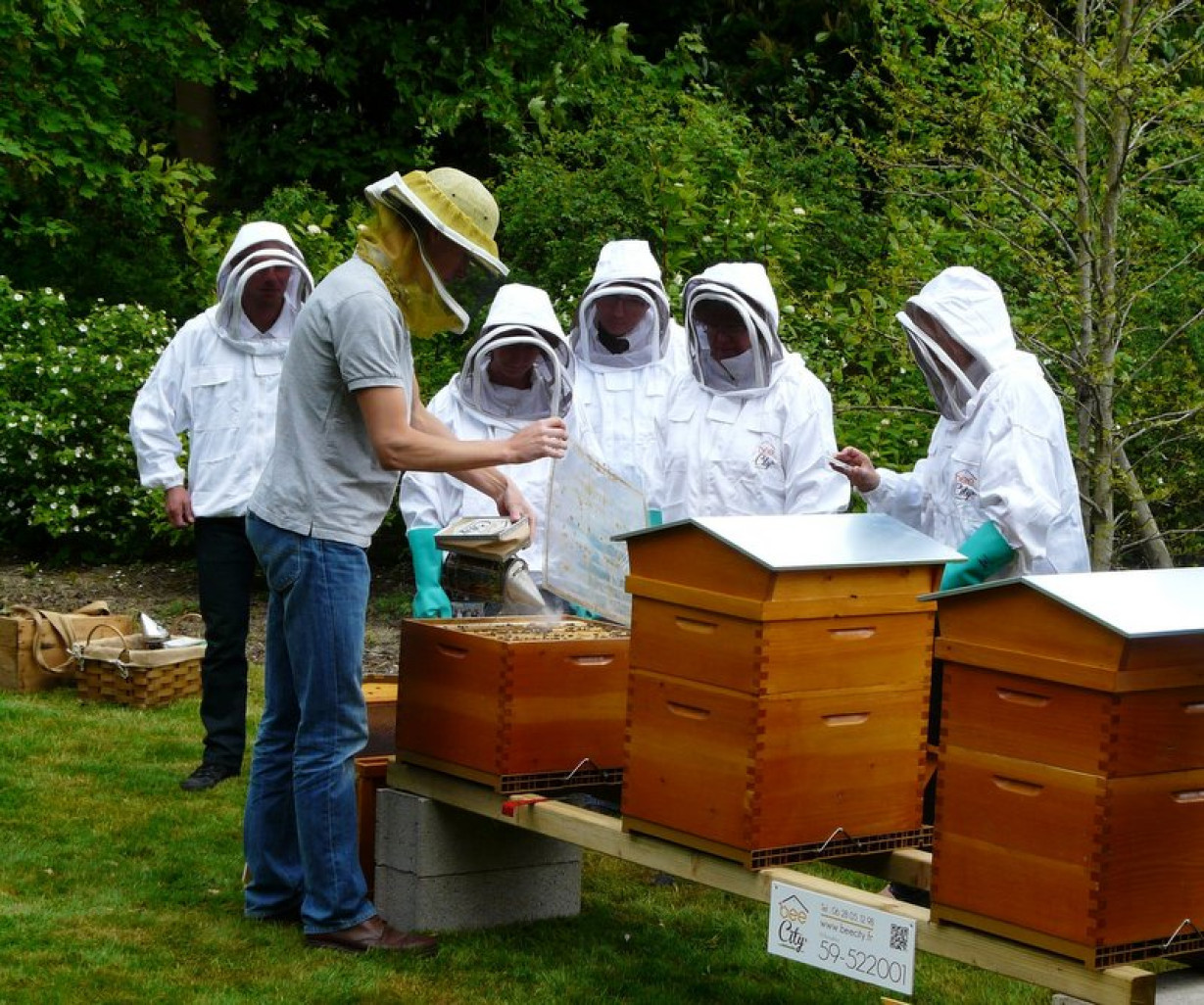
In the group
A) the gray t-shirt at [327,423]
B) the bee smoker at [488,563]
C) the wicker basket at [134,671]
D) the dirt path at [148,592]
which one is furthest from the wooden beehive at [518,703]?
the dirt path at [148,592]

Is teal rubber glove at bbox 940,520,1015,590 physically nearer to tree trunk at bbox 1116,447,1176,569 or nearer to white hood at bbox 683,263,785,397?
white hood at bbox 683,263,785,397

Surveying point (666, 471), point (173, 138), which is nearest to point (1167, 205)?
point (666, 471)

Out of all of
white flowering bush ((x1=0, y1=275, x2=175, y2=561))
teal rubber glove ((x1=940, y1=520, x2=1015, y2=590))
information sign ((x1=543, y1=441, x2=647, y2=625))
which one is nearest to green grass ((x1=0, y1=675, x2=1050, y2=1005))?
information sign ((x1=543, y1=441, x2=647, y2=625))

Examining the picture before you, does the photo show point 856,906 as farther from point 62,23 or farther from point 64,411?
point 62,23

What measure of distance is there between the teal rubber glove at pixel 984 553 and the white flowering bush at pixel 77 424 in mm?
6048

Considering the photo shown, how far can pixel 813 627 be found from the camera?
3.39 meters

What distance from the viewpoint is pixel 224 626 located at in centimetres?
571

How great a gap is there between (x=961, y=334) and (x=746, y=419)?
858 mm

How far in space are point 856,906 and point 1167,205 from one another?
578 cm

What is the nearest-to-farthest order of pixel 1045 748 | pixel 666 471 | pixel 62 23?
pixel 1045 748
pixel 666 471
pixel 62 23

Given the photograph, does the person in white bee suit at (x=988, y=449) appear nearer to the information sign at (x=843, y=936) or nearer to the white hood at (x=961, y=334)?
the white hood at (x=961, y=334)

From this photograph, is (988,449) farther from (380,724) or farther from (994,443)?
(380,724)

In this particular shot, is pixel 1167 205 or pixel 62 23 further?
pixel 62 23

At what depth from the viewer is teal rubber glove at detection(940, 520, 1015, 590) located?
4.15 meters
